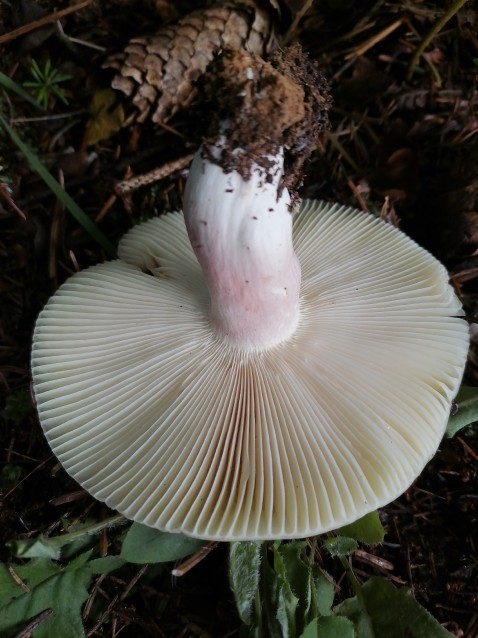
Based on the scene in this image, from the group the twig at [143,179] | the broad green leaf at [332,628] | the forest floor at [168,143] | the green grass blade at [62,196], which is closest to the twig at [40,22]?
the forest floor at [168,143]

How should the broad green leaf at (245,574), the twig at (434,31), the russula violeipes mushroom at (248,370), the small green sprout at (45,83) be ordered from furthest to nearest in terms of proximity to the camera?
the small green sprout at (45,83), the twig at (434,31), the broad green leaf at (245,574), the russula violeipes mushroom at (248,370)

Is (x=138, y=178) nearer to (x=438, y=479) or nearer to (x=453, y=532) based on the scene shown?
(x=438, y=479)

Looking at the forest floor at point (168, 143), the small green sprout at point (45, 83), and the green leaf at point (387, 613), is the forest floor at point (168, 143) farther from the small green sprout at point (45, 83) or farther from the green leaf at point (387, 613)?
Result: the green leaf at point (387, 613)

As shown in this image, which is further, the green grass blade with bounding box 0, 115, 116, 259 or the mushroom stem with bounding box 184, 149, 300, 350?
the green grass blade with bounding box 0, 115, 116, 259

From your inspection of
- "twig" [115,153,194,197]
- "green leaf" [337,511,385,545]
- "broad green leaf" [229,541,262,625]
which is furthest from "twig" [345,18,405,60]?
"broad green leaf" [229,541,262,625]

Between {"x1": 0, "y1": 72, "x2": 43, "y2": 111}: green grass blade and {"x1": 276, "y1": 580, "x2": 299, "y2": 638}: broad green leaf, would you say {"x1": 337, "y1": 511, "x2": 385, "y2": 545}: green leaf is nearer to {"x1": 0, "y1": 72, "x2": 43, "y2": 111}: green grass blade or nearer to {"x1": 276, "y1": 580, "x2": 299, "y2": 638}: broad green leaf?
{"x1": 276, "y1": 580, "x2": 299, "y2": 638}: broad green leaf

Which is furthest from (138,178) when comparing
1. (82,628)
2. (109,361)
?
(82,628)

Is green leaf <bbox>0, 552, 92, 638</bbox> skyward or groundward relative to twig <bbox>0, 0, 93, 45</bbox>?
groundward
